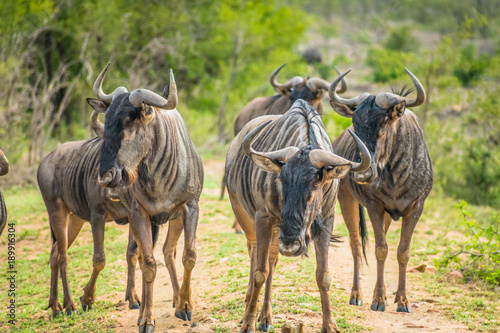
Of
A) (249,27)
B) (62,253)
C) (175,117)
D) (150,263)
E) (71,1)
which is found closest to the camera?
(150,263)

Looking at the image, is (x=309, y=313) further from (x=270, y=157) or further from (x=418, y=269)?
(x=418, y=269)

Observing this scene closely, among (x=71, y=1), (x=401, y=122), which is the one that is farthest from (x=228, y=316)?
(x=71, y=1)

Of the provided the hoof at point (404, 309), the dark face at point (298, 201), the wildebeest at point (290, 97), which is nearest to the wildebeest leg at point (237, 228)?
the wildebeest at point (290, 97)

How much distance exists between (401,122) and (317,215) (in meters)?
1.86

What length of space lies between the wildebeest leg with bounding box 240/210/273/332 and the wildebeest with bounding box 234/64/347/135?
4.21 m

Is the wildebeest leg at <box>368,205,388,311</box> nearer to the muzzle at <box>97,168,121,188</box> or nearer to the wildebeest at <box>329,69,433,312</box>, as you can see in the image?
the wildebeest at <box>329,69,433,312</box>

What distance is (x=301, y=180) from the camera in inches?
174

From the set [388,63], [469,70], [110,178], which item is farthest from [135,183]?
[469,70]

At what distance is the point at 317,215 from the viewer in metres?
4.75

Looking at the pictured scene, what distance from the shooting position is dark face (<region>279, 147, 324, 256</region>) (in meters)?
4.32

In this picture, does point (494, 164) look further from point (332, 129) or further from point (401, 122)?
point (401, 122)

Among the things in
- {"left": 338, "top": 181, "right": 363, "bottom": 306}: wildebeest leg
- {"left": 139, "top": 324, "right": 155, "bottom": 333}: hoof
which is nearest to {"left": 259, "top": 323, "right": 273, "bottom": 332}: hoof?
{"left": 139, "top": 324, "right": 155, "bottom": 333}: hoof

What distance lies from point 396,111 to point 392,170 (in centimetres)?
63

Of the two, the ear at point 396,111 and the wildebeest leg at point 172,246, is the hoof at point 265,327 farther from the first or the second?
the ear at point 396,111
